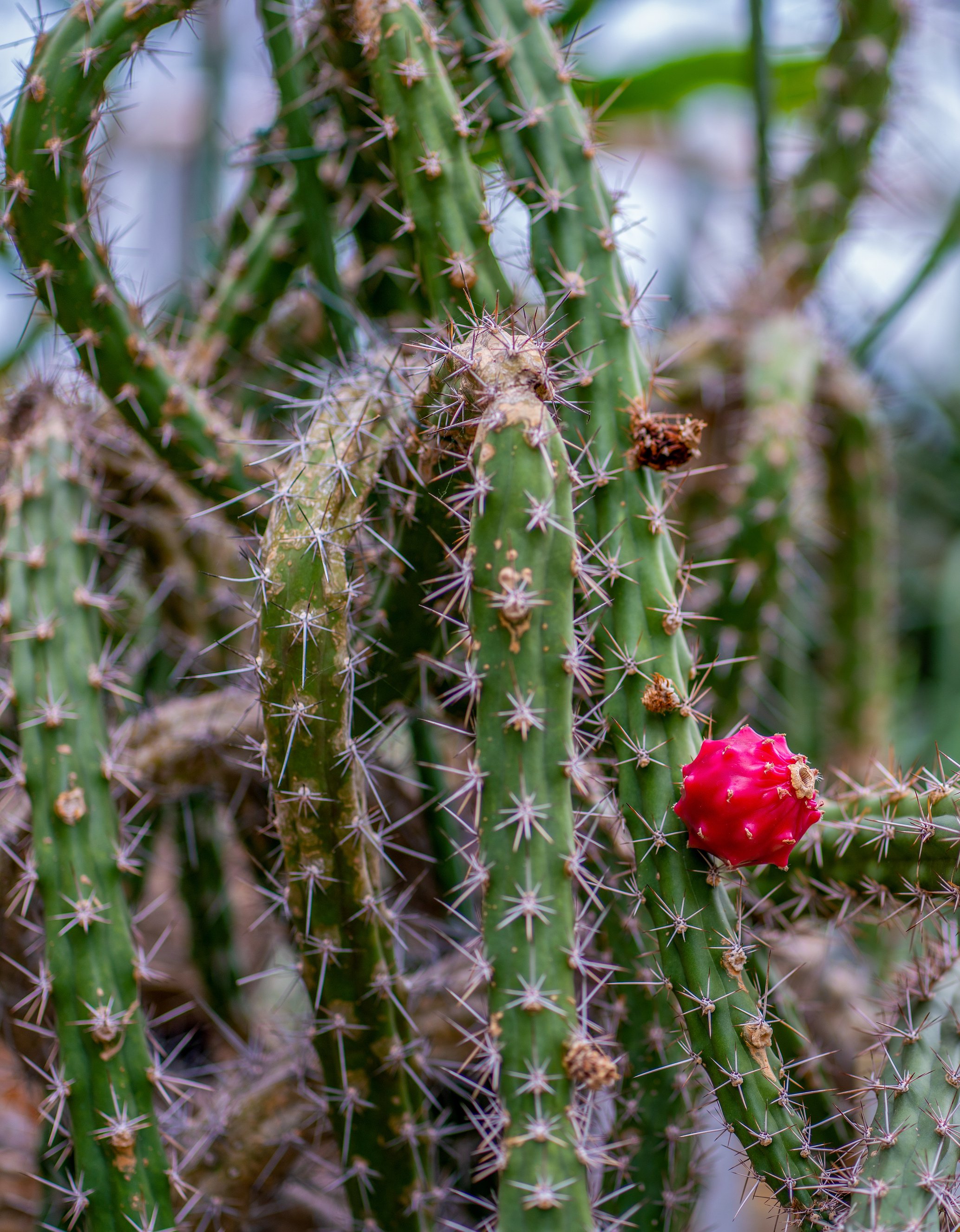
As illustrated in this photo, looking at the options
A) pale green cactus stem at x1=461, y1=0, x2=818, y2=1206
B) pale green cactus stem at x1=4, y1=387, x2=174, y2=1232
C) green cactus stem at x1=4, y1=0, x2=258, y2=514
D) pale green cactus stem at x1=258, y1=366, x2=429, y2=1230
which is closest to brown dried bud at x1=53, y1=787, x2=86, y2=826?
pale green cactus stem at x1=4, y1=387, x2=174, y2=1232

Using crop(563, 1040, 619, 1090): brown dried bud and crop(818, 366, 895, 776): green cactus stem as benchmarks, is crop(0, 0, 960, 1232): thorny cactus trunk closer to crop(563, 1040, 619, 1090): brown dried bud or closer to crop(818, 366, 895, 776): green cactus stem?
crop(563, 1040, 619, 1090): brown dried bud

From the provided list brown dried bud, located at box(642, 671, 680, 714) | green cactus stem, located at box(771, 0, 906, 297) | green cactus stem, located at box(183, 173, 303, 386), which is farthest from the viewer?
green cactus stem, located at box(771, 0, 906, 297)

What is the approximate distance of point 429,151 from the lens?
791 millimetres

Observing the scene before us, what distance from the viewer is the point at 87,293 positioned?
86 cm

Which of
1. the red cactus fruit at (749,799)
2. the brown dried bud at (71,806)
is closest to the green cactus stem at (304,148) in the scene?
the brown dried bud at (71,806)

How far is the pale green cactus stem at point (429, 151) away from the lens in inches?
31.1

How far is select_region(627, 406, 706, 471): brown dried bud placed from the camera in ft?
2.40

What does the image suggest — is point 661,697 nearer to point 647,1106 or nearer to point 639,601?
point 639,601

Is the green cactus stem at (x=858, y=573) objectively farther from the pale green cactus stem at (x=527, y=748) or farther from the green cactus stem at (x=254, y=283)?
the pale green cactus stem at (x=527, y=748)

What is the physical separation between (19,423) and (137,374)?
19 cm

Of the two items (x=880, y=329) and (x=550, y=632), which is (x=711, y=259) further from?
(x=550, y=632)

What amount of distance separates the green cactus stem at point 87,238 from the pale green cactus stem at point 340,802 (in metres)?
0.08

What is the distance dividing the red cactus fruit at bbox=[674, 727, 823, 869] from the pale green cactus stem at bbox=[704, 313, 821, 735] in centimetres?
55

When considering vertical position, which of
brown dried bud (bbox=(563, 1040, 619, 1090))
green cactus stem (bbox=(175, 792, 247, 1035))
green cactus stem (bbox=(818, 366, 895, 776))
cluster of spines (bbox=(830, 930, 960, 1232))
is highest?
brown dried bud (bbox=(563, 1040, 619, 1090))
